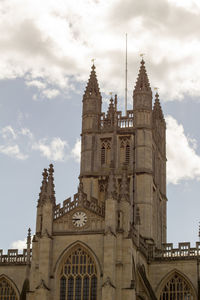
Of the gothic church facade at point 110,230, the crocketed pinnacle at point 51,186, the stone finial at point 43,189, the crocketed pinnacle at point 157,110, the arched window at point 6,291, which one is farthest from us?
the crocketed pinnacle at point 157,110

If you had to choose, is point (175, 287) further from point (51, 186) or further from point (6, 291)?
point (6, 291)

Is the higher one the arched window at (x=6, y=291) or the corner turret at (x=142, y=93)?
the corner turret at (x=142, y=93)

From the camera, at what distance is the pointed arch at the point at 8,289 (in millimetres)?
68938

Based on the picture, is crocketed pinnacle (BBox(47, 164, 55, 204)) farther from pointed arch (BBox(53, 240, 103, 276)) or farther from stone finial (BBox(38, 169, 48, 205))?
pointed arch (BBox(53, 240, 103, 276))

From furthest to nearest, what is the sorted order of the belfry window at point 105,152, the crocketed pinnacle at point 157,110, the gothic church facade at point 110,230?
the crocketed pinnacle at point 157,110 < the belfry window at point 105,152 < the gothic church facade at point 110,230

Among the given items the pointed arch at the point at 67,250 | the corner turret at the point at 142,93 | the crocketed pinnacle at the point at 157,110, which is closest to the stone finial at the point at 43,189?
the pointed arch at the point at 67,250

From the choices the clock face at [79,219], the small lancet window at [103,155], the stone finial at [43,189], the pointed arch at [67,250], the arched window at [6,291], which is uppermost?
the small lancet window at [103,155]

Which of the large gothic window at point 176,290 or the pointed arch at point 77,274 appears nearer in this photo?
the pointed arch at point 77,274

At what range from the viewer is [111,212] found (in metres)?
60.0

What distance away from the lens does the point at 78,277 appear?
60.3 metres

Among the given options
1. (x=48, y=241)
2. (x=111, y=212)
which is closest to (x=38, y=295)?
(x=48, y=241)

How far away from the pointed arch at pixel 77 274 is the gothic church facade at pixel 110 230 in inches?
3.2

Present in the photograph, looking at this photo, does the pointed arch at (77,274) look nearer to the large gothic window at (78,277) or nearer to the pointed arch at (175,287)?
the large gothic window at (78,277)

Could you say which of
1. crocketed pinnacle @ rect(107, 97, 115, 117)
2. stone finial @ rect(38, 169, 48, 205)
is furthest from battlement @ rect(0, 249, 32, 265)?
crocketed pinnacle @ rect(107, 97, 115, 117)
